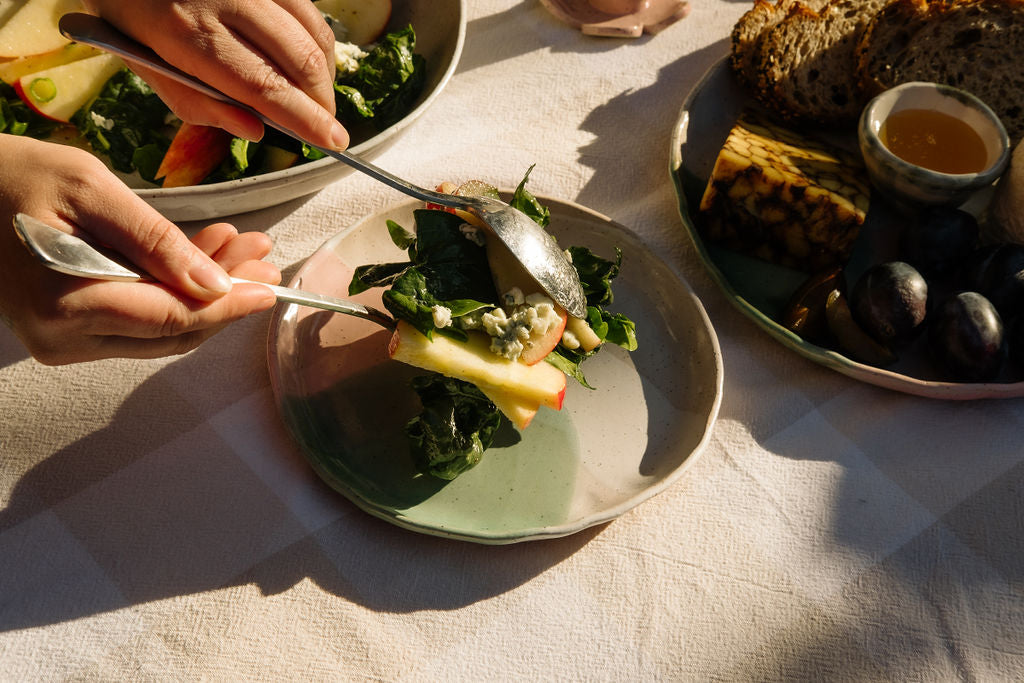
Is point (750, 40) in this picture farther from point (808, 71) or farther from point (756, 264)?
point (756, 264)

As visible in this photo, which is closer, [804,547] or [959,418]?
[804,547]

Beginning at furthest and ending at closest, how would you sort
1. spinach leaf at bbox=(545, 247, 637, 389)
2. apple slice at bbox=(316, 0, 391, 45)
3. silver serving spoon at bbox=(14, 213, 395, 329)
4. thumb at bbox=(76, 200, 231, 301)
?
apple slice at bbox=(316, 0, 391, 45), spinach leaf at bbox=(545, 247, 637, 389), thumb at bbox=(76, 200, 231, 301), silver serving spoon at bbox=(14, 213, 395, 329)

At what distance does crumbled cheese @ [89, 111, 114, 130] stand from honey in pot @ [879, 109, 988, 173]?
1.75 m

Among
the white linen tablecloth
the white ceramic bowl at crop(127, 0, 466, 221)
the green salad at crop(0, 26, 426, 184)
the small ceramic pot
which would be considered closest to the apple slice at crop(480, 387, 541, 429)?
the white linen tablecloth

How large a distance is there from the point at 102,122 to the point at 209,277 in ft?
2.67

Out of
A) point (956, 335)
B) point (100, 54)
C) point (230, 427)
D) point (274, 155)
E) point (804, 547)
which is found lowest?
point (804, 547)

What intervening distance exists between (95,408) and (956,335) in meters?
1.69

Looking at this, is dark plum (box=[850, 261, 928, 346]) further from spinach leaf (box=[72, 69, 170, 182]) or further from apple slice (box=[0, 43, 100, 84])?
apple slice (box=[0, 43, 100, 84])

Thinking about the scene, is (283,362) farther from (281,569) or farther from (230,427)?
(281,569)

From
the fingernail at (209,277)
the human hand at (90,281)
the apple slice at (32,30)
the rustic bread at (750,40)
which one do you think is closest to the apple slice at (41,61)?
the apple slice at (32,30)

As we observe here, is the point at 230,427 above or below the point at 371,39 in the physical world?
below

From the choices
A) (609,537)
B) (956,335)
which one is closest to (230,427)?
(609,537)

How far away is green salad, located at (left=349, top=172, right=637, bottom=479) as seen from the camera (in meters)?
1.31

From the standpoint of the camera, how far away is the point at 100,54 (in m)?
1.78
